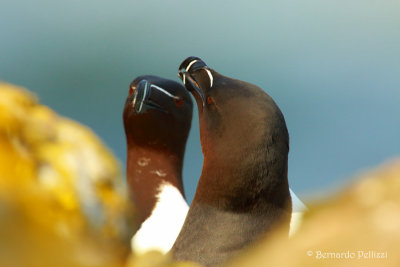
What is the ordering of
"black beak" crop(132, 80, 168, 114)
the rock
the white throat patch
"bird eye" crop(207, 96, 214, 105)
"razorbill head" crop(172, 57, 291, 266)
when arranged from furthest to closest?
1. "black beak" crop(132, 80, 168, 114)
2. the white throat patch
3. "bird eye" crop(207, 96, 214, 105)
4. "razorbill head" crop(172, 57, 291, 266)
5. the rock

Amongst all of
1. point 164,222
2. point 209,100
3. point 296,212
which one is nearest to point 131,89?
point 164,222

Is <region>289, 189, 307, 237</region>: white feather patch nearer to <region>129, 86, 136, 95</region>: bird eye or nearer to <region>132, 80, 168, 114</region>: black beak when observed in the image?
<region>132, 80, 168, 114</region>: black beak

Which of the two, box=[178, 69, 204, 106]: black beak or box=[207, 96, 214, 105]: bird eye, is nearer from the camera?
box=[207, 96, 214, 105]: bird eye

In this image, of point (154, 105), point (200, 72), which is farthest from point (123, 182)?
point (154, 105)

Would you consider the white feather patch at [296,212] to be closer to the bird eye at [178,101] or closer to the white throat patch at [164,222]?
the white throat patch at [164,222]

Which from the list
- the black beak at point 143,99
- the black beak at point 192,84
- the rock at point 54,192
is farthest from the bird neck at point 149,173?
the rock at point 54,192

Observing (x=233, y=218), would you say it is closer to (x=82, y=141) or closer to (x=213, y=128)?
(x=213, y=128)

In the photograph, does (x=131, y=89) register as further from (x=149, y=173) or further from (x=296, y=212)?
(x=296, y=212)

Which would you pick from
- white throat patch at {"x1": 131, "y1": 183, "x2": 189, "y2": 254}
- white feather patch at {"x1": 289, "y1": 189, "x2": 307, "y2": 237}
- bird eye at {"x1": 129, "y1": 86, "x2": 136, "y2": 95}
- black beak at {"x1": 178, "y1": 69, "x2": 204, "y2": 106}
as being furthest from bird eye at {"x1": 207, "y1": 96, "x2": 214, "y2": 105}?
bird eye at {"x1": 129, "y1": 86, "x2": 136, "y2": 95}
